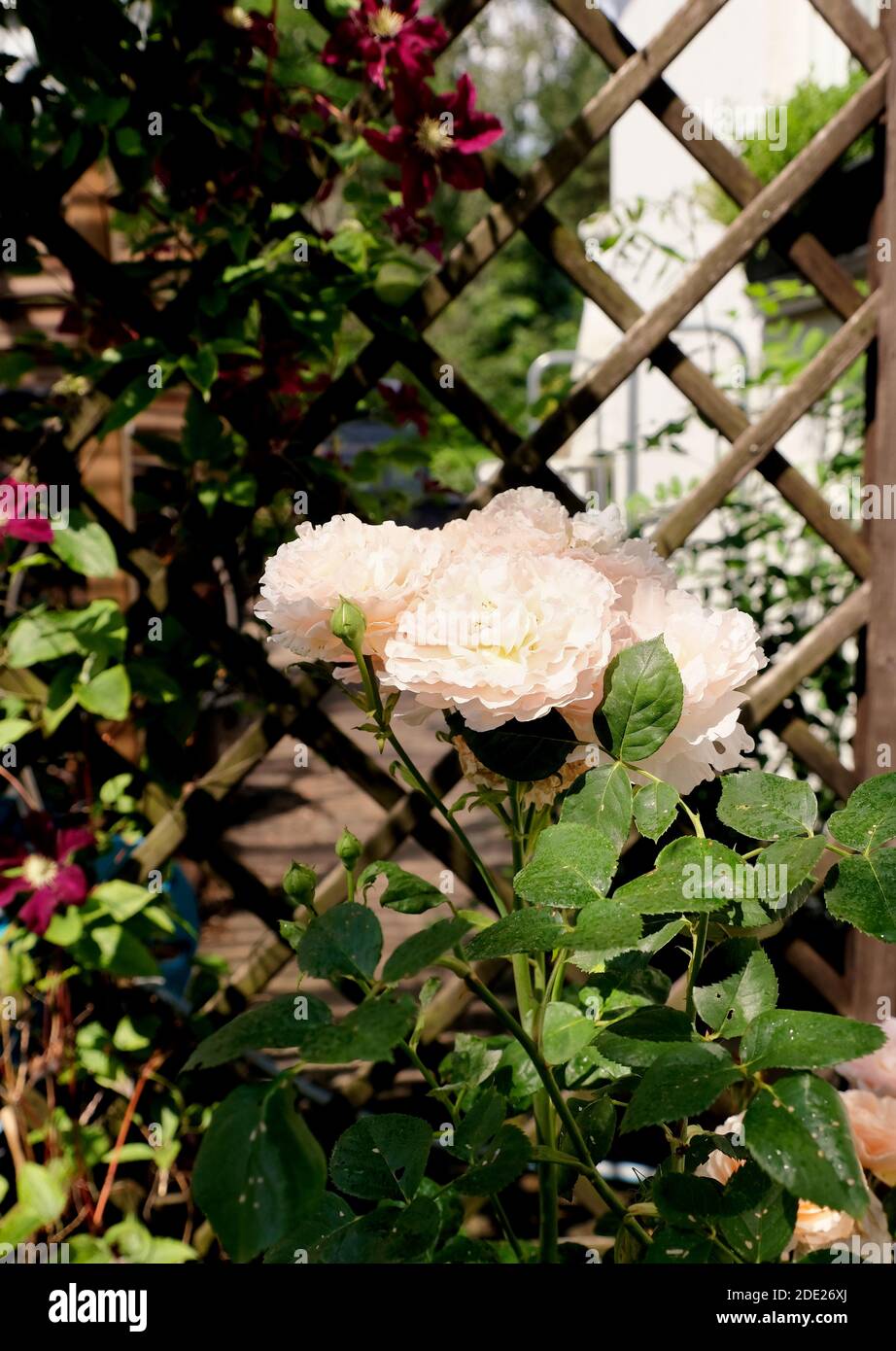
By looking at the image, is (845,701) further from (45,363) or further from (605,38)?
(45,363)

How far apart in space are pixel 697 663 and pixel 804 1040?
0.50 ft

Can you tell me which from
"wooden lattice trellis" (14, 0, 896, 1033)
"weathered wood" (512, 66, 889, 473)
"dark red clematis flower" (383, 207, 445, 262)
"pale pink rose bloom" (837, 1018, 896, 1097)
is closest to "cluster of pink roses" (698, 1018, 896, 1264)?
"pale pink rose bloom" (837, 1018, 896, 1097)

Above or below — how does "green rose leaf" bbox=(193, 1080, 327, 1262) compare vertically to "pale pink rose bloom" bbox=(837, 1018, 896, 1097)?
above

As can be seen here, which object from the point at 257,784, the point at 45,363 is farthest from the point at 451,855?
the point at 257,784

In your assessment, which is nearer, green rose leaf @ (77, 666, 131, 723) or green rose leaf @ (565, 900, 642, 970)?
green rose leaf @ (565, 900, 642, 970)

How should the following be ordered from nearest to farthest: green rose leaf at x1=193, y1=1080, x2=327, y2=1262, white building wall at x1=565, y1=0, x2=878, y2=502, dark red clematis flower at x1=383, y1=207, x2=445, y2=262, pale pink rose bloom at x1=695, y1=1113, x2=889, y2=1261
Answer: green rose leaf at x1=193, y1=1080, x2=327, y2=1262 < pale pink rose bloom at x1=695, y1=1113, x2=889, y2=1261 < dark red clematis flower at x1=383, y1=207, x2=445, y2=262 < white building wall at x1=565, y1=0, x2=878, y2=502

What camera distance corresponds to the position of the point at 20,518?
108cm

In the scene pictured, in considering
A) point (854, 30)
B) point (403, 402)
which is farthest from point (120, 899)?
point (854, 30)

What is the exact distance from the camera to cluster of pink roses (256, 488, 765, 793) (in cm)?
44

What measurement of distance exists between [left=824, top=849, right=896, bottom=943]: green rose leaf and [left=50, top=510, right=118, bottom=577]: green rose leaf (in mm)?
881

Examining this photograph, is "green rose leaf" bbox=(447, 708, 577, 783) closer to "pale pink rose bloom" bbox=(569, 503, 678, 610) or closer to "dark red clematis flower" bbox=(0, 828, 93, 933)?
"pale pink rose bloom" bbox=(569, 503, 678, 610)

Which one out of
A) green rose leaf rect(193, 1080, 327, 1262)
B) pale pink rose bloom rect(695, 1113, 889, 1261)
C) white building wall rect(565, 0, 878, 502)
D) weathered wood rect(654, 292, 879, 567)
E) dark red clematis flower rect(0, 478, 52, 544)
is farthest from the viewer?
white building wall rect(565, 0, 878, 502)

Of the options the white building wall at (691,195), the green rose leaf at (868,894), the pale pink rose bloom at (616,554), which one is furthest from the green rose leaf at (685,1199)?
the white building wall at (691,195)

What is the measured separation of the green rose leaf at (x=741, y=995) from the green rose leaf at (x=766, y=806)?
0.05 m
